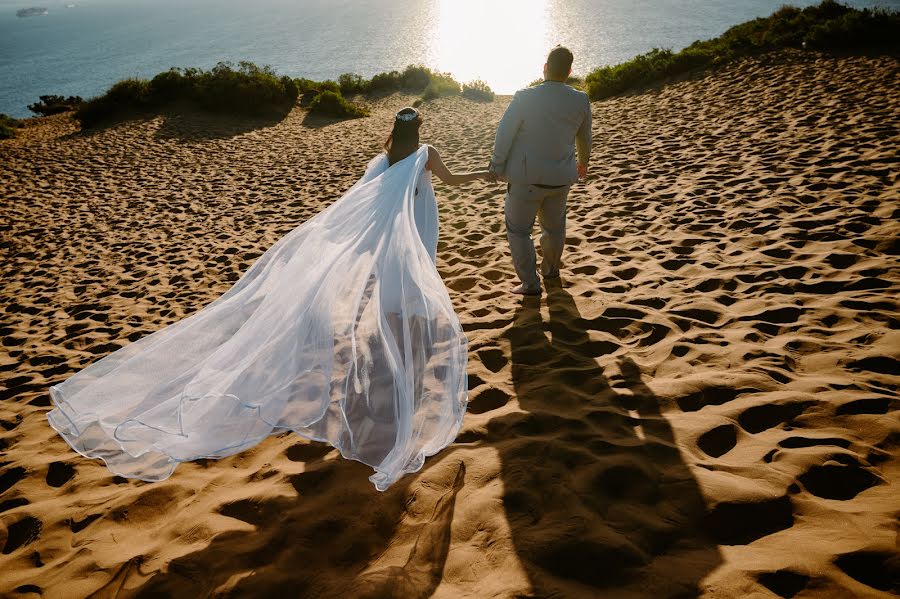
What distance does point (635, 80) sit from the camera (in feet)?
47.4

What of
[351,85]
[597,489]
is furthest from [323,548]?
[351,85]

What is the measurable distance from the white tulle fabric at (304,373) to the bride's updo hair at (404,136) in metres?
0.83

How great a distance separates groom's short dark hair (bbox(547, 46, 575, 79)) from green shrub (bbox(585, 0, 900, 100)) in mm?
12997

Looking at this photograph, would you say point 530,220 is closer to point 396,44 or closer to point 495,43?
point 396,44

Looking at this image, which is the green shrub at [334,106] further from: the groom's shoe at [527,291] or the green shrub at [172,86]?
the groom's shoe at [527,291]

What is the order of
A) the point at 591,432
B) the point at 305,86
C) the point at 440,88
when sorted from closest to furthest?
the point at 591,432, the point at 305,86, the point at 440,88

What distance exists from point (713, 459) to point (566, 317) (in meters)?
1.70

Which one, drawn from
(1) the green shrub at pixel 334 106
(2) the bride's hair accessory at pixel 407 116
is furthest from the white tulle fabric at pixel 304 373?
(1) the green shrub at pixel 334 106

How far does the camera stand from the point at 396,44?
66938 millimetres

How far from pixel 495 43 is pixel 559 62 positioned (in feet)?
273

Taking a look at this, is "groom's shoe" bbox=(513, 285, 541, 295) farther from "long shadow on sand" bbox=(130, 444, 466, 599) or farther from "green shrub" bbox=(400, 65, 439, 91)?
"green shrub" bbox=(400, 65, 439, 91)

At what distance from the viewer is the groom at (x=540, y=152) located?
3.42 metres

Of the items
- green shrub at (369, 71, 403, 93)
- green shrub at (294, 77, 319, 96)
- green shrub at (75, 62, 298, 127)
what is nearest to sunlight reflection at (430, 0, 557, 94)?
green shrub at (369, 71, 403, 93)

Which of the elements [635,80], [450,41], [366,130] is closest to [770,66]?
[635,80]
